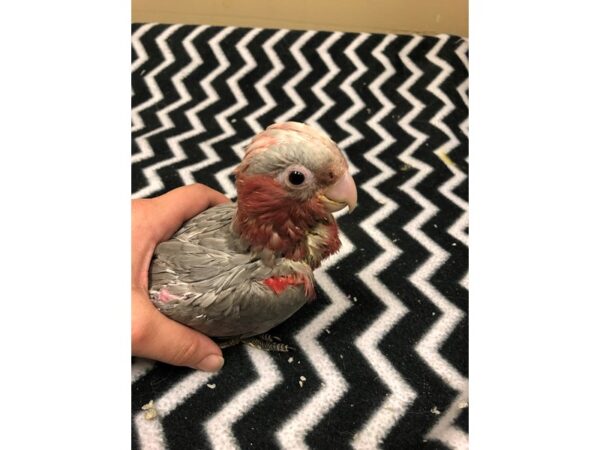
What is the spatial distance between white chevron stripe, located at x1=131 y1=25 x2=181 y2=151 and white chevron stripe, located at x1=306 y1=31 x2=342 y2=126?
61 cm

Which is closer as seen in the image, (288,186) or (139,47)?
(288,186)

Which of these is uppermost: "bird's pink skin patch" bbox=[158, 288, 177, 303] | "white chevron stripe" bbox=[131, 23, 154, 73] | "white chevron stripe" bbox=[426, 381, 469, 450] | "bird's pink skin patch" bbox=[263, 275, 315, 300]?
"white chevron stripe" bbox=[131, 23, 154, 73]

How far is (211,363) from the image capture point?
1.06 m

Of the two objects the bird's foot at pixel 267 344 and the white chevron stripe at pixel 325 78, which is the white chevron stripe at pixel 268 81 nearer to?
the white chevron stripe at pixel 325 78

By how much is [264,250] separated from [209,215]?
21 centimetres

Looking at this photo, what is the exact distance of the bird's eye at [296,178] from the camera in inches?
34.3

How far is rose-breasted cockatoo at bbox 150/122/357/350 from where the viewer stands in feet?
2.88

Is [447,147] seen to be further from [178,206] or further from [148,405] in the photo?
[148,405]

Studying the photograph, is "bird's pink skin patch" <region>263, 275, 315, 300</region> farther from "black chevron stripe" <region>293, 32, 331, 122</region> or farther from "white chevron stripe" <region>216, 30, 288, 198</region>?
"black chevron stripe" <region>293, 32, 331, 122</region>

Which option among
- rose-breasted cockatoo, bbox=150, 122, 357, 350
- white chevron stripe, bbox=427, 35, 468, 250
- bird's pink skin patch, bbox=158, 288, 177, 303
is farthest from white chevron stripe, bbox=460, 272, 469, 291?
bird's pink skin patch, bbox=158, 288, 177, 303

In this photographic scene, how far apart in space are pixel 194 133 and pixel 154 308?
1.02 meters

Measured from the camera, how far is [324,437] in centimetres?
102

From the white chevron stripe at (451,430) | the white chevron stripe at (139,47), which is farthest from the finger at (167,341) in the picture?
the white chevron stripe at (139,47)

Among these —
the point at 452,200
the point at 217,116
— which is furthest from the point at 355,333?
the point at 217,116
